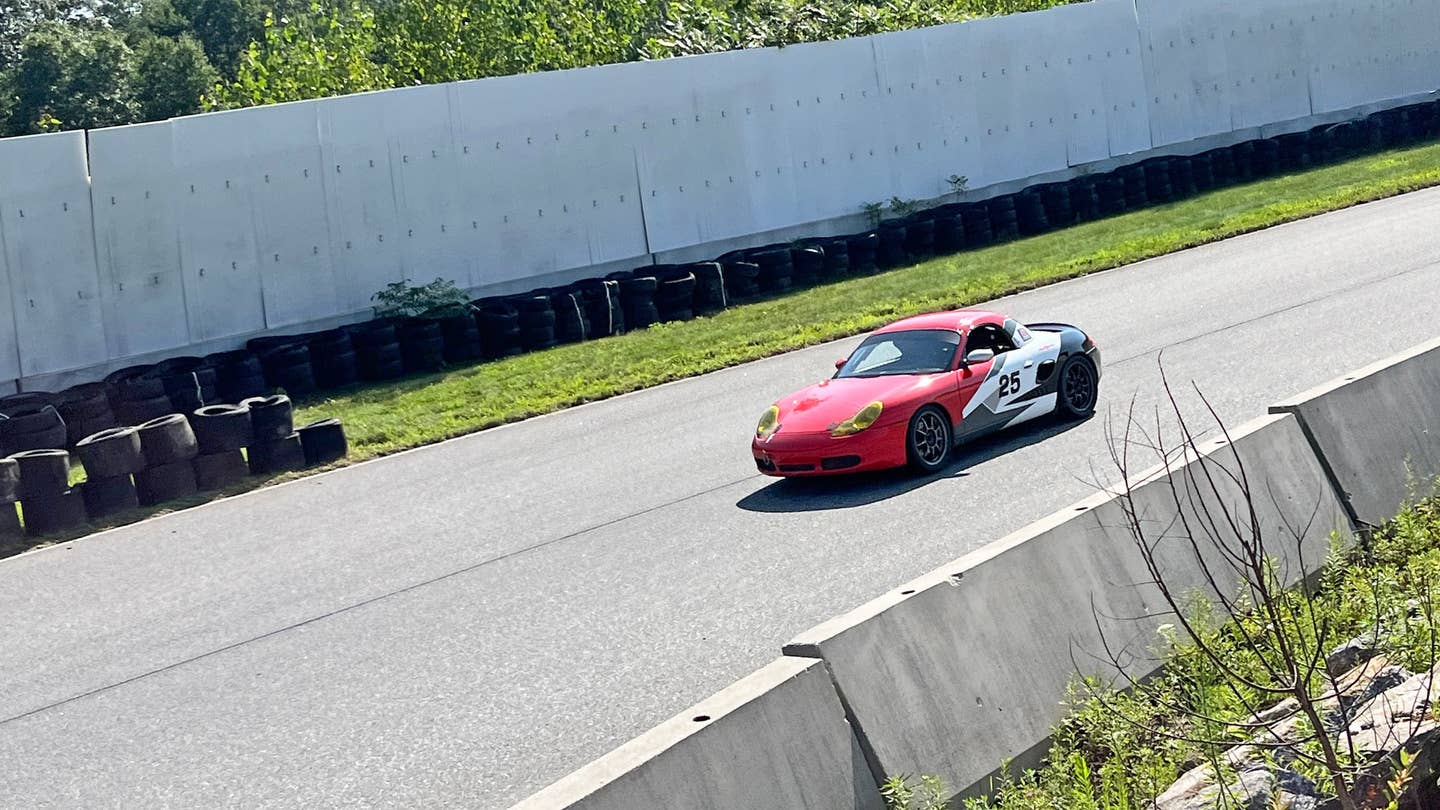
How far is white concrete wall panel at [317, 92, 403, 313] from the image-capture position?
22406mm

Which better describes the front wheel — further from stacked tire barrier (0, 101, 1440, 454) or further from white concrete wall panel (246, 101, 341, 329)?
white concrete wall panel (246, 101, 341, 329)

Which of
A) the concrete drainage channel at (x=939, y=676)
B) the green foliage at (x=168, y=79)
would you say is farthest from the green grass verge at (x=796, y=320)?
the green foliage at (x=168, y=79)

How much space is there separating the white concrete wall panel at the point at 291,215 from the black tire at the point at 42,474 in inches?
319

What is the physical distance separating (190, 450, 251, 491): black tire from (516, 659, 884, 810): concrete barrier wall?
10.9 metres

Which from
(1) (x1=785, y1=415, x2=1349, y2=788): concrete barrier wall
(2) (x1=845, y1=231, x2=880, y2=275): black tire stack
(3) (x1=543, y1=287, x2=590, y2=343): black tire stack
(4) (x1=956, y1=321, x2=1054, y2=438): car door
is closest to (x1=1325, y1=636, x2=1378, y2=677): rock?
(1) (x1=785, y1=415, x2=1349, y2=788): concrete barrier wall

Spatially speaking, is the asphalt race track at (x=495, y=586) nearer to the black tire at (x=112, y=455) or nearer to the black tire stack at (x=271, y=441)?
the black tire stack at (x=271, y=441)

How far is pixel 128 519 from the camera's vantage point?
45.8 ft

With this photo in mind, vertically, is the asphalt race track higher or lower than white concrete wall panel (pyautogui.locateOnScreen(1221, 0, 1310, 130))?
lower

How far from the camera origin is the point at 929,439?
1176 cm

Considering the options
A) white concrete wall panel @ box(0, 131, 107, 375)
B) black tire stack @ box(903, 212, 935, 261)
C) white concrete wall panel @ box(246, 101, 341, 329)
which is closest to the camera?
white concrete wall panel @ box(0, 131, 107, 375)

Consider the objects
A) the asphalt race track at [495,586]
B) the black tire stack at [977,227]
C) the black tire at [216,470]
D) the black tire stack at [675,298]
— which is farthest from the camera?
the black tire stack at [977,227]

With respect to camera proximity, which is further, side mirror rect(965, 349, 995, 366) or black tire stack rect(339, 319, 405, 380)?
black tire stack rect(339, 319, 405, 380)

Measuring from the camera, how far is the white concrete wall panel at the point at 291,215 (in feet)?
71.7

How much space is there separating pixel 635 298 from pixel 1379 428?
1469 cm
